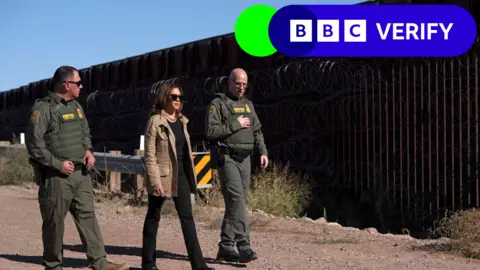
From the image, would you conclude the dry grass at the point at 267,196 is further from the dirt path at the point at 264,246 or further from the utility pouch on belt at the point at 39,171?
the utility pouch on belt at the point at 39,171

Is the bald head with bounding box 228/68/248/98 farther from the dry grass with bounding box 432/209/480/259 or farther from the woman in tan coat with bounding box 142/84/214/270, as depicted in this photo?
the dry grass with bounding box 432/209/480/259

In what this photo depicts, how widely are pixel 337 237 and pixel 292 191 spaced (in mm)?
2834

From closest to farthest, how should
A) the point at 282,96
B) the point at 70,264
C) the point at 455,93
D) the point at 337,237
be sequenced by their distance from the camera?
the point at 70,264 → the point at 337,237 → the point at 455,93 → the point at 282,96

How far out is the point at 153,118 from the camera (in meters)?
6.80

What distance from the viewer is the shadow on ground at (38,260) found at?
24.9 feet

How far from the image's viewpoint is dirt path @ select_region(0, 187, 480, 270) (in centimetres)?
779

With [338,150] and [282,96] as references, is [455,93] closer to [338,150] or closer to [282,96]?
[338,150]

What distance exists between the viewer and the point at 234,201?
747 centimetres

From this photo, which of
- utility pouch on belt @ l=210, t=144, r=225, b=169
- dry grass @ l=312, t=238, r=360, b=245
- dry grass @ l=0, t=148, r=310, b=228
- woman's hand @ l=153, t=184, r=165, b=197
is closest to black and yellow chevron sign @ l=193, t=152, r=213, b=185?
dry grass @ l=0, t=148, r=310, b=228

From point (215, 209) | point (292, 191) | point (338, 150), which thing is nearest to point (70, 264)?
point (215, 209)

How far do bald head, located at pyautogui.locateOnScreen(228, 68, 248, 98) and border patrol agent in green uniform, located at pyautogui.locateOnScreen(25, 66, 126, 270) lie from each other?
148cm

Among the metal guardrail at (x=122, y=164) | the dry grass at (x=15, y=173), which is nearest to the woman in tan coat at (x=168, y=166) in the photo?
the metal guardrail at (x=122, y=164)

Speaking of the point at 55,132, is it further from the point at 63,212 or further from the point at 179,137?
the point at 179,137

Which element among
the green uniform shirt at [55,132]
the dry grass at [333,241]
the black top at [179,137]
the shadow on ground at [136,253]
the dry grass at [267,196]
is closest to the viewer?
the green uniform shirt at [55,132]
